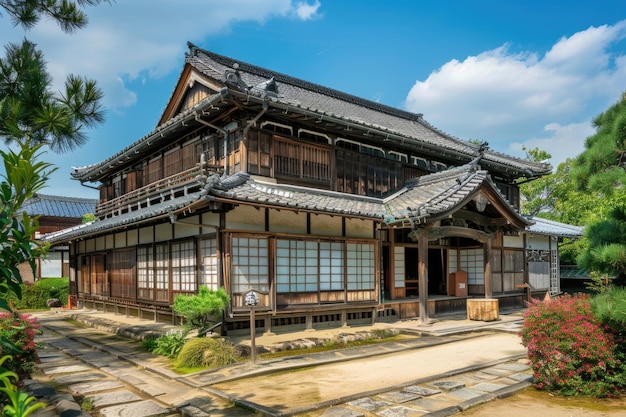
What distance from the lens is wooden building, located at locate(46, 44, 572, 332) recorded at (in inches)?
535

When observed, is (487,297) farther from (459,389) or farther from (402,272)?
(459,389)

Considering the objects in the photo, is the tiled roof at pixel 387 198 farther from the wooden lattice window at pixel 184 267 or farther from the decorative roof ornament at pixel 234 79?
the wooden lattice window at pixel 184 267

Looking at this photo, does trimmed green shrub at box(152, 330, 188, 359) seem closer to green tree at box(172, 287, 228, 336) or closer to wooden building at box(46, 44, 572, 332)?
green tree at box(172, 287, 228, 336)

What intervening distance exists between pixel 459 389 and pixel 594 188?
4400mm

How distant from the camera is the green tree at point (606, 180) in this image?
25.1 feet

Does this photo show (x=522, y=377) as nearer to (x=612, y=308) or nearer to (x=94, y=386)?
(x=612, y=308)

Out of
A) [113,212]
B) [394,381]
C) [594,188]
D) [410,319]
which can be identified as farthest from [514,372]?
[113,212]

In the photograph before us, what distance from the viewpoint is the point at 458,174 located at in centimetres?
1767

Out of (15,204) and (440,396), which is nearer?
(15,204)

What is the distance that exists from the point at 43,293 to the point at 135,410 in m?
25.7

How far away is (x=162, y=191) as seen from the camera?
658 inches

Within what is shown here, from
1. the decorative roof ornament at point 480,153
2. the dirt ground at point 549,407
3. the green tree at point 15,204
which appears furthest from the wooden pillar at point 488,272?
the green tree at point 15,204

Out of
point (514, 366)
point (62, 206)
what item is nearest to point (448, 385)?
point (514, 366)

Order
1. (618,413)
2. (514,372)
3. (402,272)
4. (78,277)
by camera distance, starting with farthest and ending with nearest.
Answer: (78,277) < (402,272) < (514,372) < (618,413)
